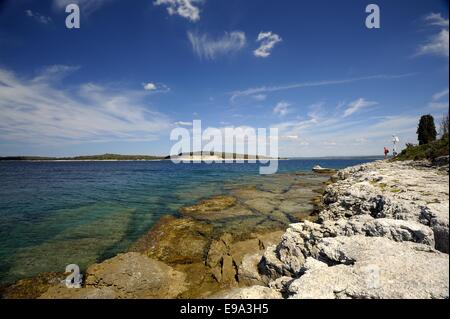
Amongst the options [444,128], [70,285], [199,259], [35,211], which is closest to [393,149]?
[444,128]

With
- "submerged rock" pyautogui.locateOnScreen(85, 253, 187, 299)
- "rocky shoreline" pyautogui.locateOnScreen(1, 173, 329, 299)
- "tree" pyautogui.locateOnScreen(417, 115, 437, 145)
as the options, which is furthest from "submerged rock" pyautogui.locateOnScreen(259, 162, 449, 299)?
"tree" pyautogui.locateOnScreen(417, 115, 437, 145)

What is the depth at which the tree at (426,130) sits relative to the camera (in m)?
39.4

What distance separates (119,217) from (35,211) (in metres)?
10.1

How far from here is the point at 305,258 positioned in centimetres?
1029

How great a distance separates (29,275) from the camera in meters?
11.9

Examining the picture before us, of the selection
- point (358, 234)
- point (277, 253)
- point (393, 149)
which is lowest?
point (277, 253)

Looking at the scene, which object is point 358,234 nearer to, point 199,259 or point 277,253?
point 277,253

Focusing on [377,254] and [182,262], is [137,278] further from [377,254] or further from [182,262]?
[377,254]

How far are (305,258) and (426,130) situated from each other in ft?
141

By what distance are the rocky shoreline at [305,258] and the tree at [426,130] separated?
29339 mm

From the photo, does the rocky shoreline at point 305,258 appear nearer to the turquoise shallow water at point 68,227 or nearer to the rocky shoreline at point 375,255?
the rocky shoreline at point 375,255

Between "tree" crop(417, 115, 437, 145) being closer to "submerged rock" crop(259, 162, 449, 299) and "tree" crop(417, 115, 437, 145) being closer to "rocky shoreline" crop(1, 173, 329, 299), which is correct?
"rocky shoreline" crop(1, 173, 329, 299)

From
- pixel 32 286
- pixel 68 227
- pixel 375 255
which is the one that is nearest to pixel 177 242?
pixel 32 286
